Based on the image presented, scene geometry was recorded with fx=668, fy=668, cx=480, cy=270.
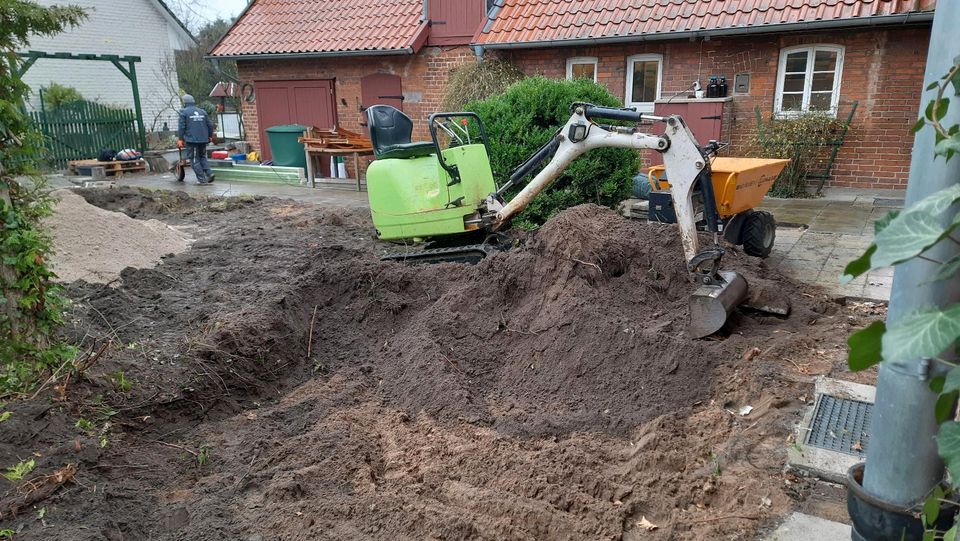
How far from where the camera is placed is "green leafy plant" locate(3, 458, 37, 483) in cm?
326

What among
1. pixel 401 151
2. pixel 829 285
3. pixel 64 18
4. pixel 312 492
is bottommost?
pixel 312 492

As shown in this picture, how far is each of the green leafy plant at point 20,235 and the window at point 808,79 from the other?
1063 cm

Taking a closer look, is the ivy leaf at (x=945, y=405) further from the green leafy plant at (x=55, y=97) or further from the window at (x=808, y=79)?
the green leafy plant at (x=55, y=97)

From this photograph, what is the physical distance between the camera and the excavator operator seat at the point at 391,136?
7281mm

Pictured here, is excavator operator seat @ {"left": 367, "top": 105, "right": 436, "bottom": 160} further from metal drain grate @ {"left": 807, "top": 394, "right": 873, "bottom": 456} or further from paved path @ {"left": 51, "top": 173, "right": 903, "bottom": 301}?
metal drain grate @ {"left": 807, "top": 394, "right": 873, "bottom": 456}

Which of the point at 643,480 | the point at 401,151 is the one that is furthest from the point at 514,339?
the point at 401,151

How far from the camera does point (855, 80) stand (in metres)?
10.7

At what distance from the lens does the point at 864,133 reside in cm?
1084

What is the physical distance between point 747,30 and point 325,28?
1004 cm

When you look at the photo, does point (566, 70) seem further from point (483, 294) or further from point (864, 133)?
point (483, 294)

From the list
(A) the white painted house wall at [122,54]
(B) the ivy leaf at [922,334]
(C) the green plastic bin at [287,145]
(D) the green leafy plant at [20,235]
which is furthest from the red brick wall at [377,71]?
(B) the ivy leaf at [922,334]

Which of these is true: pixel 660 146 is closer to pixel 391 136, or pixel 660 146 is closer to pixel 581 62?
pixel 391 136

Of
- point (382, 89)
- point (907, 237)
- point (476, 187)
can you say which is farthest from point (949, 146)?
point (382, 89)

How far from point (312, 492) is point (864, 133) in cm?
1071
